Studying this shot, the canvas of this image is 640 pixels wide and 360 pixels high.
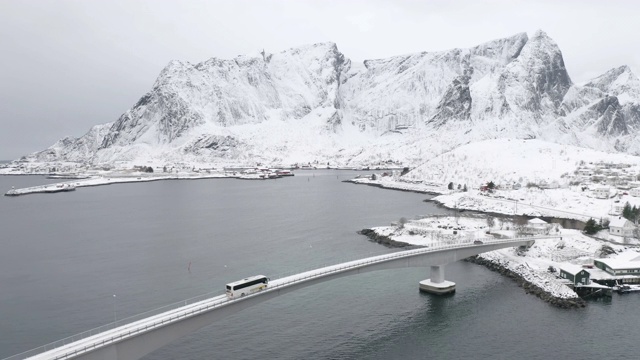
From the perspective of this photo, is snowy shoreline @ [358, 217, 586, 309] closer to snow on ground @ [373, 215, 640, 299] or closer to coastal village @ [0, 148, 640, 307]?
snow on ground @ [373, 215, 640, 299]

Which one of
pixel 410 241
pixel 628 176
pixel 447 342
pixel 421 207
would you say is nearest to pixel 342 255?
pixel 410 241

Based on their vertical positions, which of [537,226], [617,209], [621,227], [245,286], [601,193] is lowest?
[621,227]

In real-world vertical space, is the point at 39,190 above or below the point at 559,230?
above

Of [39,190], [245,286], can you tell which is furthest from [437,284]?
[39,190]

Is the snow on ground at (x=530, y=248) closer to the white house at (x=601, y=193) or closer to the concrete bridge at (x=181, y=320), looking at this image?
the concrete bridge at (x=181, y=320)

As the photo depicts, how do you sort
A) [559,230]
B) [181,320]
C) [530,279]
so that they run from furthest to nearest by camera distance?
[559,230] → [530,279] → [181,320]

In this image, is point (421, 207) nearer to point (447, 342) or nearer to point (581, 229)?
point (581, 229)

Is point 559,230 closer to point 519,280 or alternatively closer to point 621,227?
point 621,227
